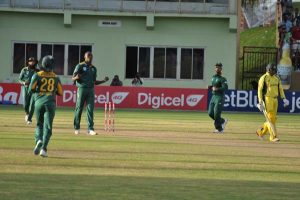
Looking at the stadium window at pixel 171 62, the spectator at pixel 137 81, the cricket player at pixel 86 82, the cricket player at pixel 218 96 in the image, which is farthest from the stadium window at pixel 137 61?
the cricket player at pixel 86 82

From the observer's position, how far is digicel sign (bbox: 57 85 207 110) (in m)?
41.1

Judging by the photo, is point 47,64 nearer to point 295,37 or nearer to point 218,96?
point 218,96

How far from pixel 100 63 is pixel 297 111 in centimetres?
1327

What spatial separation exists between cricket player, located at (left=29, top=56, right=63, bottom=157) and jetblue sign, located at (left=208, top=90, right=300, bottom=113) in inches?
996

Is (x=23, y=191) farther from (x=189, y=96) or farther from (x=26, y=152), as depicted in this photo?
(x=189, y=96)

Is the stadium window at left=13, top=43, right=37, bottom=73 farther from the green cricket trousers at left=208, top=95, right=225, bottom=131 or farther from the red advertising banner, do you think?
the green cricket trousers at left=208, top=95, right=225, bottom=131

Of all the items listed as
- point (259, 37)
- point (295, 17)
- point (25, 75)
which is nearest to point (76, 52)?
point (295, 17)

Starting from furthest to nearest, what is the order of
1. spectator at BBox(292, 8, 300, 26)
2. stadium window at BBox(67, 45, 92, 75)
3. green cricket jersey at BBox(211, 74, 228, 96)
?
spectator at BBox(292, 8, 300, 26) < stadium window at BBox(67, 45, 92, 75) < green cricket jersey at BBox(211, 74, 228, 96)

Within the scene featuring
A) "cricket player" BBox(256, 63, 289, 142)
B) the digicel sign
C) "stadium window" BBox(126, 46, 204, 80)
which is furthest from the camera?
"stadium window" BBox(126, 46, 204, 80)

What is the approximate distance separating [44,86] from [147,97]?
24871mm

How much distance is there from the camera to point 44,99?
16.6 metres

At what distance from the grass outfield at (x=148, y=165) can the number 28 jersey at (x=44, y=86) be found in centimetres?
115

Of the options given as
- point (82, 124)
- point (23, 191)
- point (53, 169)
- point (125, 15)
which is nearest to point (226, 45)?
point (125, 15)

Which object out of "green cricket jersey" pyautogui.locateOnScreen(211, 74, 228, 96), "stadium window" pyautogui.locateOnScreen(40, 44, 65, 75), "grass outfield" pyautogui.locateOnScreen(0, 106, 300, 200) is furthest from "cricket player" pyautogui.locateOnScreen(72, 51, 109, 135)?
"stadium window" pyautogui.locateOnScreen(40, 44, 65, 75)
